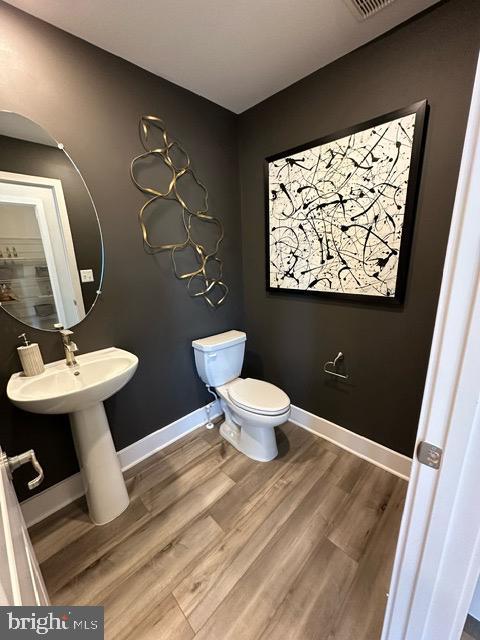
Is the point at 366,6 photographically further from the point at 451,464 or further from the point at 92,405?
the point at 92,405

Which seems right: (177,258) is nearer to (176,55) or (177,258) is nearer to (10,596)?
(176,55)

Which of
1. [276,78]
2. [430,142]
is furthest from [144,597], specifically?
[276,78]

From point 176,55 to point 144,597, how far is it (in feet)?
8.61

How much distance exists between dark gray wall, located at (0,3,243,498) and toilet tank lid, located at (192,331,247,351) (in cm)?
10

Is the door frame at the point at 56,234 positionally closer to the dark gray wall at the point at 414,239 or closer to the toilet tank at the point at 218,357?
the toilet tank at the point at 218,357

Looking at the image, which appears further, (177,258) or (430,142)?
(177,258)

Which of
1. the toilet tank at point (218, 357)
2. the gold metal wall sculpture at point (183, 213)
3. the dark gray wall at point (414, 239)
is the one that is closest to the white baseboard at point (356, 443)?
the dark gray wall at point (414, 239)

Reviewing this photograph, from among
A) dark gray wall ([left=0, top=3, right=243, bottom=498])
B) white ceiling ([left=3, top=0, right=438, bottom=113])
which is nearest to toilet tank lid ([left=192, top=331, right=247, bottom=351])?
dark gray wall ([left=0, top=3, right=243, bottom=498])

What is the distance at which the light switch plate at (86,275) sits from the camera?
4.67 feet

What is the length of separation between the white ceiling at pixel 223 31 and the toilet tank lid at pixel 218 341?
1.67 meters

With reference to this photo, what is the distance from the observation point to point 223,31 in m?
1.26

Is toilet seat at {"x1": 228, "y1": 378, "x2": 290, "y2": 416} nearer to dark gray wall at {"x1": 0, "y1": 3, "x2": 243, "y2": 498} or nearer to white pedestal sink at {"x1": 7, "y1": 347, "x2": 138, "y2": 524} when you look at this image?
dark gray wall at {"x1": 0, "y1": 3, "x2": 243, "y2": 498}

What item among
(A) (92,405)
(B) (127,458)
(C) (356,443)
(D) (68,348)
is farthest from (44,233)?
(C) (356,443)

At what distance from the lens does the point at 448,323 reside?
1.64 feet
